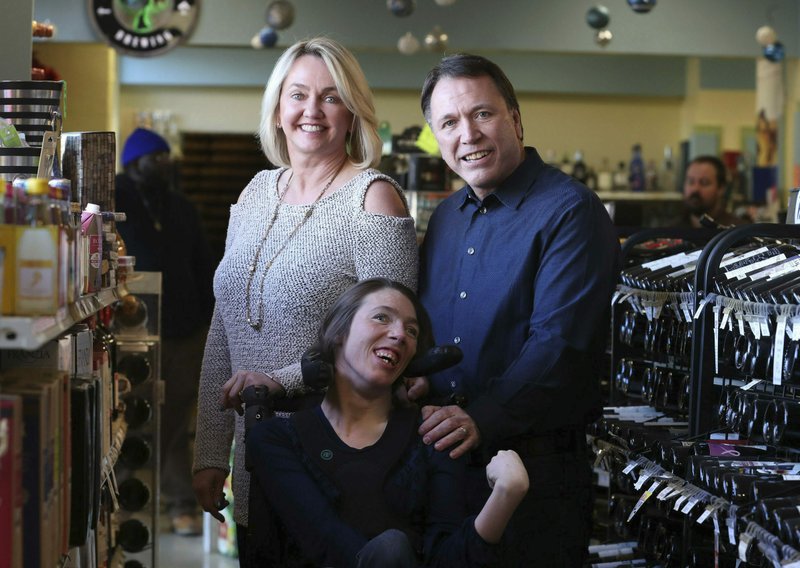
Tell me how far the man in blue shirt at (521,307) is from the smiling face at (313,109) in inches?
9.2

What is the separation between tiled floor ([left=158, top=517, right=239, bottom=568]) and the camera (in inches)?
225

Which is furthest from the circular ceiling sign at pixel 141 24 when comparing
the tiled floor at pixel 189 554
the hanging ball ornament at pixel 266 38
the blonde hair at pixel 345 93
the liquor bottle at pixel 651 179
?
the blonde hair at pixel 345 93

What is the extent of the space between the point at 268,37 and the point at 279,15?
1.38 ft

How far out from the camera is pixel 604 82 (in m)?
12.2

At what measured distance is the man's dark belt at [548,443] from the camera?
2.68 meters

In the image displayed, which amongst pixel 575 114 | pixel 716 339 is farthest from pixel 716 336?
pixel 575 114

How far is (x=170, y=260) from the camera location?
6.30m

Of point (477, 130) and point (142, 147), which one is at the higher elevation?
point (142, 147)

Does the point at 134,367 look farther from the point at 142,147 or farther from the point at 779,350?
the point at 779,350

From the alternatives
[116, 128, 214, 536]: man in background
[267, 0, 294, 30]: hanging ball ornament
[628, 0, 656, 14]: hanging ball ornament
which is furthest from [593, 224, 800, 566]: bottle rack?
[267, 0, 294, 30]: hanging ball ornament

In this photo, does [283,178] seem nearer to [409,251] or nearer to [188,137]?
[409,251]

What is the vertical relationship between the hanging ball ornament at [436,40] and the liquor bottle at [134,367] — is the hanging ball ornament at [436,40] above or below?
above

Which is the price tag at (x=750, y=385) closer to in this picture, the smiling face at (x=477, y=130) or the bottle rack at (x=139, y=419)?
the smiling face at (x=477, y=130)

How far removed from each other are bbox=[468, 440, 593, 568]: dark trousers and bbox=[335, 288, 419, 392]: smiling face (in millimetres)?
300
